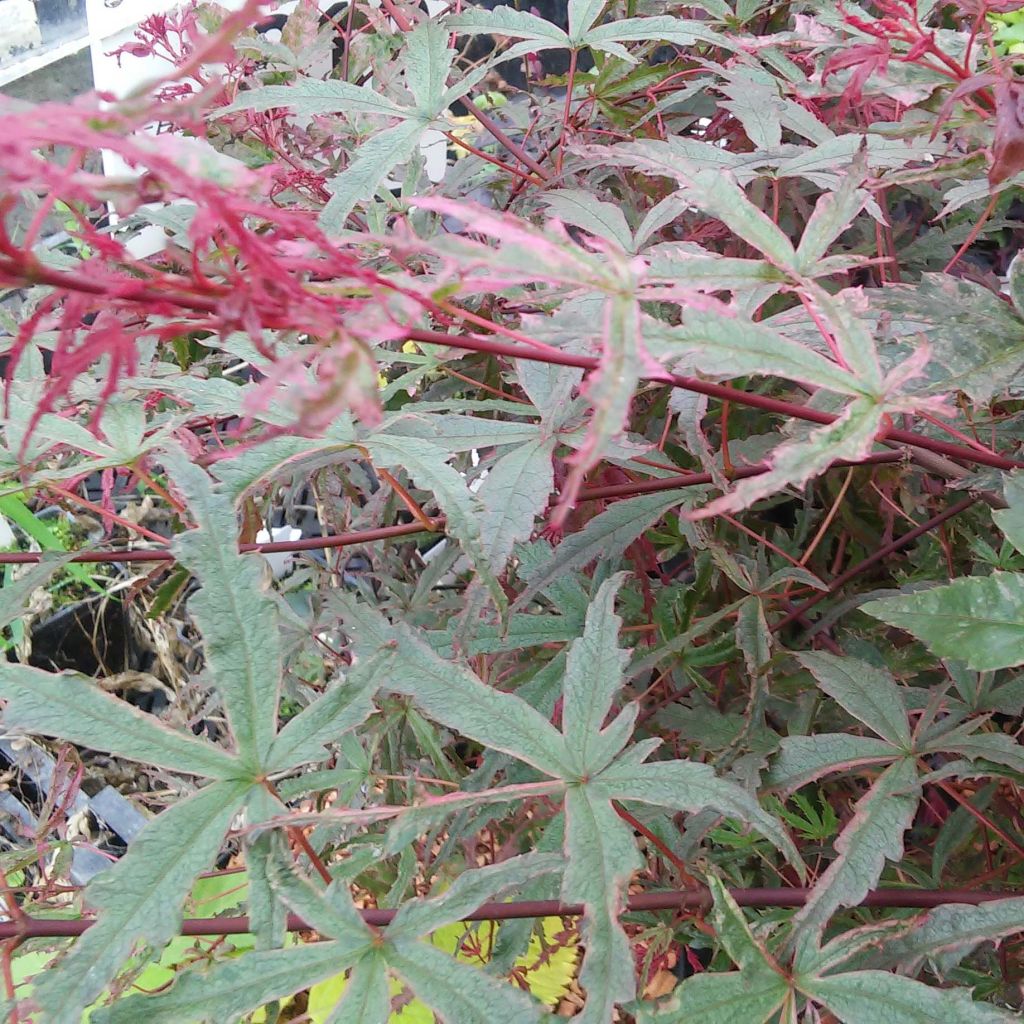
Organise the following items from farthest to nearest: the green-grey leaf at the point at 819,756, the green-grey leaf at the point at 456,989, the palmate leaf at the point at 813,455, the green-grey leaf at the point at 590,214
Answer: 1. the green-grey leaf at the point at 590,214
2. the green-grey leaf at the point at 819,756
3. the green-grey leaf at the point at 456,989
4. the palmate leaf at the point at 813,455

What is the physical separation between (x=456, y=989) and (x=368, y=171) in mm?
469

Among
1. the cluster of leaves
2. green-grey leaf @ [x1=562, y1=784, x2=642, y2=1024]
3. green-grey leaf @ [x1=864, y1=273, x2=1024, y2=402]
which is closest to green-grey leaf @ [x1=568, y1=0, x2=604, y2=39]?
the cluster of leaves

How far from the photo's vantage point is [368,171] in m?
0.61

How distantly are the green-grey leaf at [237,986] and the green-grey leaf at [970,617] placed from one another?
0.28m

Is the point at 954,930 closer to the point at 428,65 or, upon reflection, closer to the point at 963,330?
the point at 963,330

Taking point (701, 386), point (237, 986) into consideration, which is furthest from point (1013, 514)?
point (237, 986)

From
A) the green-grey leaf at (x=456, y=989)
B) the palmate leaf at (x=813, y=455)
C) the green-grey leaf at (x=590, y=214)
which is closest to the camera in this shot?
the palmate leaf at (x=813, y=455)

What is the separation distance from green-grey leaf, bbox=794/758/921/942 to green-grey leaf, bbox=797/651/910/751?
0.03 m

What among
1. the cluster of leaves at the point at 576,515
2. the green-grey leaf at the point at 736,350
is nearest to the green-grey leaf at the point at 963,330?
the cluster of leaves at the point at 576,515

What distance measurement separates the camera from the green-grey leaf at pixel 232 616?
437mm

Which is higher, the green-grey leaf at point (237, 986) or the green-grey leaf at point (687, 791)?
the green-grey leaf at point (687, 791)

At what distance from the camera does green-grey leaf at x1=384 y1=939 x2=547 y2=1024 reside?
389mm

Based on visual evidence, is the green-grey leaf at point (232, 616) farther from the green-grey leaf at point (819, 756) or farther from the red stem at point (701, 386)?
the green-grey leaf at point (819, 756)

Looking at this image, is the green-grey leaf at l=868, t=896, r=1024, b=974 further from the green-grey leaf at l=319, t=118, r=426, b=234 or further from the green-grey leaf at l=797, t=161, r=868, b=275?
the green-grey leaf at l=319, t=118, r=426, b=234
